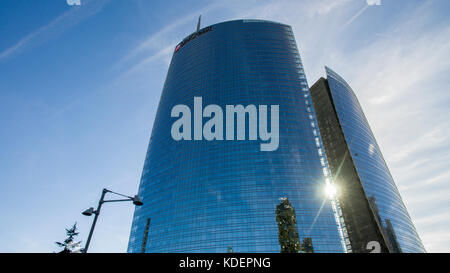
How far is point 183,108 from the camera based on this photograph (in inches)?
4902

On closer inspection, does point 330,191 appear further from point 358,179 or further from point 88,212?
point 88,212

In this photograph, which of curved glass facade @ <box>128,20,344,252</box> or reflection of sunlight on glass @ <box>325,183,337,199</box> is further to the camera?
reflection of sunlight on glass @ <box>325,183,337,199</box>

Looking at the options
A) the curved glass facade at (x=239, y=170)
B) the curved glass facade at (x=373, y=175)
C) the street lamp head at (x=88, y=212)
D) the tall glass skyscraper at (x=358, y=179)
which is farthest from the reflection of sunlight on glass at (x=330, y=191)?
the street lamp head at (x=88, y=212)

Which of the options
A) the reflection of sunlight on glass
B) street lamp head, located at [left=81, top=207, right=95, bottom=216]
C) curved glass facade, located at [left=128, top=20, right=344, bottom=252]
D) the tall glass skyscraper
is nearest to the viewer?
street lamp head, located at [left=81, top=207, right=95, bottom=216]

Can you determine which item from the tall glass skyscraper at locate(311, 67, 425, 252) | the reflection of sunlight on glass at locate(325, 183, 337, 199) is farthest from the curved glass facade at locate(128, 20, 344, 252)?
the tall glass skyscraper at locate(311, 67, 425, 252)

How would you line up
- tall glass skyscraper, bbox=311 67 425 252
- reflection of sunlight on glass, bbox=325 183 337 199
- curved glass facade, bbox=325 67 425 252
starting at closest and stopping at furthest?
reflection of sunlight on glass, bbox=325 183 337 199 < tall glass skyscraper, bbox=311 67 425 252 < curved glass facade, bbox=325 67 425 252

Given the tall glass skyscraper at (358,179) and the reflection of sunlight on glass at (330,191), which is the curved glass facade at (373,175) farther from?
the reflection of sunlight on glass at (330,191)

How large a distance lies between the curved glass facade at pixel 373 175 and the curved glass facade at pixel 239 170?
32.6 m

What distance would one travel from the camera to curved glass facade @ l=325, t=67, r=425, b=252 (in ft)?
373

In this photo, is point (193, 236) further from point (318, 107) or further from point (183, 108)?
point (318, 107)

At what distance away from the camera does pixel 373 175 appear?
125m

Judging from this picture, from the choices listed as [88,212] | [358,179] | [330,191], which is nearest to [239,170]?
[330,191]

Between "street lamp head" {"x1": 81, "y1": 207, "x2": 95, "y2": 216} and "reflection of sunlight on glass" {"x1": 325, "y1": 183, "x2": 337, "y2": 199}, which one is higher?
"reflection of sunlight on glass" {"x1": 325, "y1": 183, "x2": 337, "y2": 199}

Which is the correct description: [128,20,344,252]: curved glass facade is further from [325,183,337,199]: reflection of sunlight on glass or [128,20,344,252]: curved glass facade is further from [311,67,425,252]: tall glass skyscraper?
[311,67,425,252]: tall glass skyscraper
